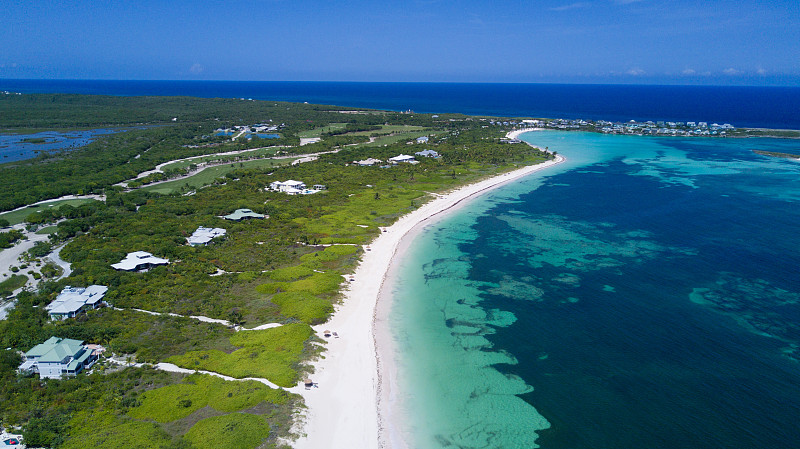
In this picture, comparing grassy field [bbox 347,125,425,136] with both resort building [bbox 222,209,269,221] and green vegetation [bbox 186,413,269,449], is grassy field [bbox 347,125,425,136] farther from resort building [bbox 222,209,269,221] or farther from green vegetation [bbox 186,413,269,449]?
green vegetation [bbox 186,413,269,449]

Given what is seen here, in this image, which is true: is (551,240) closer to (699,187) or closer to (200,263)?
(200,263)

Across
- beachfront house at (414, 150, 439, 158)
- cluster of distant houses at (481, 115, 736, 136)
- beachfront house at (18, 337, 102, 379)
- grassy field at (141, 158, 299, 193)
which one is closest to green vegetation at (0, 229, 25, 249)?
grassy field at (141, 158, 299, 193)

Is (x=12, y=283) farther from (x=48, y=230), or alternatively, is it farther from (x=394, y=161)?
(x=394, y=161)

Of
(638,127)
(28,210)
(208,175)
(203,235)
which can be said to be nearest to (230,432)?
(203,235)

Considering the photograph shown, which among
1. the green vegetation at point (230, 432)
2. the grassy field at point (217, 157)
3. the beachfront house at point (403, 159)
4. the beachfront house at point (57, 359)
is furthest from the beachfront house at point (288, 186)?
the green vegetation at point (230, 432)

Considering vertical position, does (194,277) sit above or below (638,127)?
below

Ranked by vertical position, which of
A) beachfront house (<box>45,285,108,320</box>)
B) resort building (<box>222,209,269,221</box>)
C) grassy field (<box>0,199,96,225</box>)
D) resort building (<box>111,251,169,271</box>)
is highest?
resort building (<box>222,209,269,221</box>)
